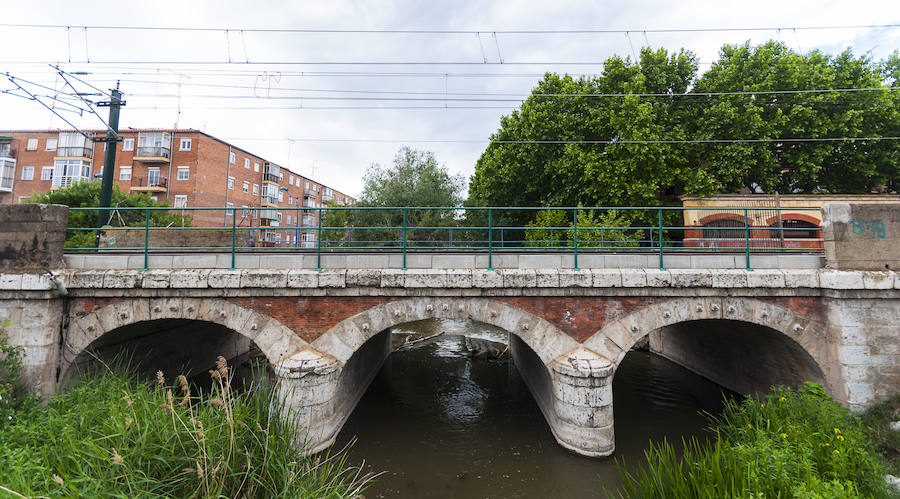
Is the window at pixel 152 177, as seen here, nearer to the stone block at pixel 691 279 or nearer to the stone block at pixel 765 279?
the stone block at pixel 691 279

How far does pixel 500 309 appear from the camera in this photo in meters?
6.96

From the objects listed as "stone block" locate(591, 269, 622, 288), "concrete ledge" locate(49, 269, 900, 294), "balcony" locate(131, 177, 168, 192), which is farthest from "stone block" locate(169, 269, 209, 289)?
"balcony" locate(131, 177, 168, 192)

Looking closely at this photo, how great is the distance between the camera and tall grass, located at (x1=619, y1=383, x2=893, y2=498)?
4180 millimetres

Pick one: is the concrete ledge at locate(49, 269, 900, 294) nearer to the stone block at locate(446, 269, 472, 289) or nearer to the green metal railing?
the stone block at locate(446, 269, 472, 289)

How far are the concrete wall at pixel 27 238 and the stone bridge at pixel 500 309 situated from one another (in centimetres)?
10

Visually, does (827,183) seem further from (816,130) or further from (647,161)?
(647,161)

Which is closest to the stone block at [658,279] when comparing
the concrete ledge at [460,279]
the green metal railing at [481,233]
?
the concrete ledge at [460,279]

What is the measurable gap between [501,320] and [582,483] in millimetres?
3067

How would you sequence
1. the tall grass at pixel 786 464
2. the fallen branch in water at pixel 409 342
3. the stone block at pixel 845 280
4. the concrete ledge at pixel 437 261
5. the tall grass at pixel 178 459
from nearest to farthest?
the tall grass at pixel 178 459 → the tall grass at pixel 786 464 → the stone block at pixel 845 280 → the concrete ledge at pixel 437 261 → the fallen branch in water at pixel 409 342

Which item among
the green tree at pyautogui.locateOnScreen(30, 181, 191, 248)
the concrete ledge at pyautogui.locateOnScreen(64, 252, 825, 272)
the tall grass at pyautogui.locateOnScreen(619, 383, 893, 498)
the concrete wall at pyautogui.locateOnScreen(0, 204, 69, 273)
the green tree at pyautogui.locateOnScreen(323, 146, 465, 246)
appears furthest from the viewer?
the green tree at pyautogui.locateOnScreen(323, 146, 465, 246)

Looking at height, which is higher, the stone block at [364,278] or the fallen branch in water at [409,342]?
the stone block at [364,278]

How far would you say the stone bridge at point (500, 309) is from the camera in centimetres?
664

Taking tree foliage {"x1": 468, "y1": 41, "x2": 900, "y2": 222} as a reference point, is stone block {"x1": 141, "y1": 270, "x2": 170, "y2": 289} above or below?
below

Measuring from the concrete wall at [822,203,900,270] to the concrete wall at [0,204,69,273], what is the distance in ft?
49.1
